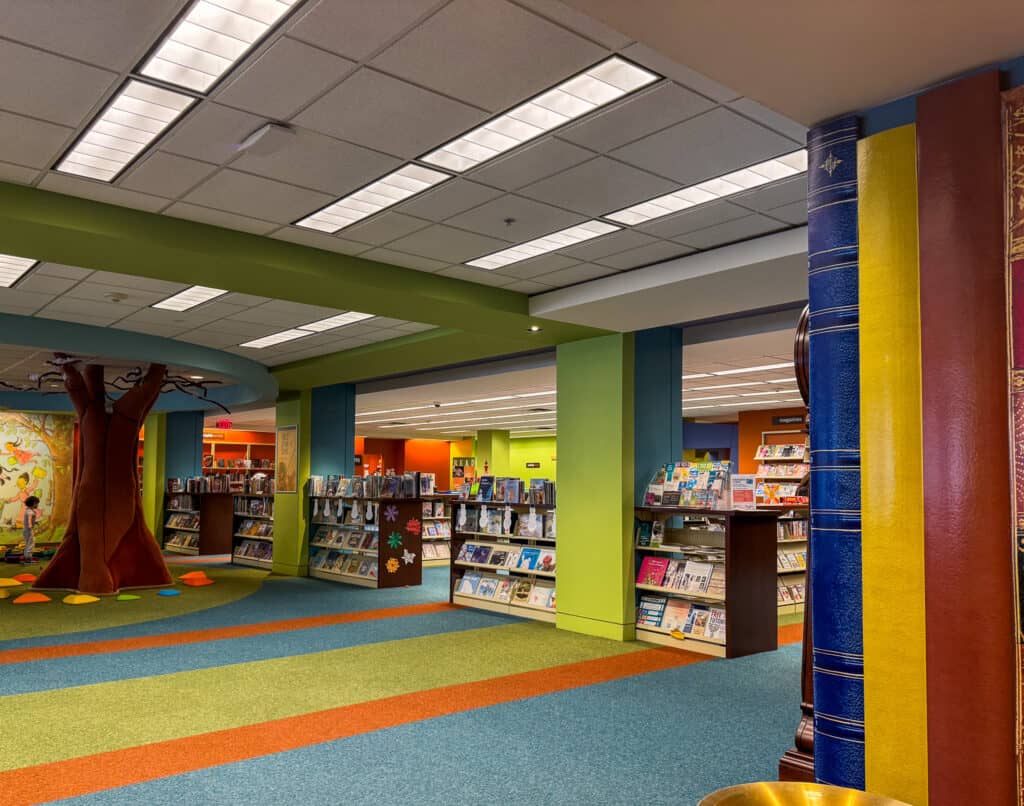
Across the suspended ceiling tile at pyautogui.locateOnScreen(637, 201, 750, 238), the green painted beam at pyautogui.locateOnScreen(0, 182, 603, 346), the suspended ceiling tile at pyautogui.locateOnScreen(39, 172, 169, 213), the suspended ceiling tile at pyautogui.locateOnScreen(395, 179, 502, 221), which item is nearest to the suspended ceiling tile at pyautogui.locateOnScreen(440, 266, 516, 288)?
the green painted beam at pyautogui.locateOnScreen(0, 182, 603, 346)

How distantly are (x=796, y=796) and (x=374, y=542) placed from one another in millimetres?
10616

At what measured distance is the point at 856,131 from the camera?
2.81 metres

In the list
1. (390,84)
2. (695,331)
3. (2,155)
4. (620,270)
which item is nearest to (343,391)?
(695,331)

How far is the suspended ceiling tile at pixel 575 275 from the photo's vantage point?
673cm

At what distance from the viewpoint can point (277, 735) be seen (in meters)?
5.04

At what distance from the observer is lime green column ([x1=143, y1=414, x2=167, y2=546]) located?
59.6 feet

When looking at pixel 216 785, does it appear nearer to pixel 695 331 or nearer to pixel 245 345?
pixel 695 331

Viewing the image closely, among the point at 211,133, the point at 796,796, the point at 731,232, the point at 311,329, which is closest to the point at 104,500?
the point at 311,329

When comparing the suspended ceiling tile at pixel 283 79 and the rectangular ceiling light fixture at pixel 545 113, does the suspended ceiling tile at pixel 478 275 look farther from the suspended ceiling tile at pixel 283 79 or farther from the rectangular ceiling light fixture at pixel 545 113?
the suspended ceiling tile at pixel 283 79

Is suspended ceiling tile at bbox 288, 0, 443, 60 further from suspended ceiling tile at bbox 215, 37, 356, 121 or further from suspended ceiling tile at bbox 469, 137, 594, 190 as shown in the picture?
suspended ceiling tile at bbox 469, 137, 594, 190

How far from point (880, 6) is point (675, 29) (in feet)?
1.74

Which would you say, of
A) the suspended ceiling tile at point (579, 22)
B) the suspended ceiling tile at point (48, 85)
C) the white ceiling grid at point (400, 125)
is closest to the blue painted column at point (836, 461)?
the suspended ceiling tile at point (579, 22)

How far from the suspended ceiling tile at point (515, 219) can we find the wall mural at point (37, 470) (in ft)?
50.3

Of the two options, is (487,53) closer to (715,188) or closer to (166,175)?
(715,188)
